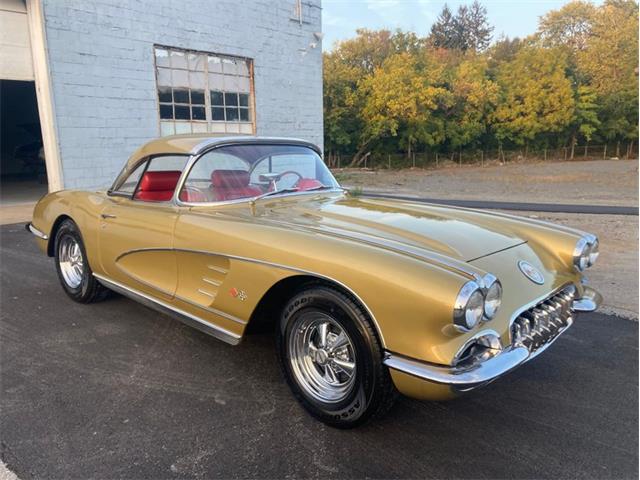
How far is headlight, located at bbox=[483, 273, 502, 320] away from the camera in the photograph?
6.98ft

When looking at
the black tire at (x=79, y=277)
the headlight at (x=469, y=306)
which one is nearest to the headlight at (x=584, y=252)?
the headlight at (x=469, y=306)

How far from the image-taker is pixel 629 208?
34.9ft

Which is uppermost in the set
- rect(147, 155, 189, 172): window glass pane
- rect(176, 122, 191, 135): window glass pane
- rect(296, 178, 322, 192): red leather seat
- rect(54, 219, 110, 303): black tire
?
rect(176, 122, 191, 135): window glass pane

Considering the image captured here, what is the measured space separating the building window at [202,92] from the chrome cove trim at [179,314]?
7.38 m

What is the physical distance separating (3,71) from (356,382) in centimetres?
957

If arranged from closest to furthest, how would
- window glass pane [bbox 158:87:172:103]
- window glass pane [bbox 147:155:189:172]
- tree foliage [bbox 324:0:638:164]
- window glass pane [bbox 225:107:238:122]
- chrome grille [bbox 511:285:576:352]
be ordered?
chrome grille [bbox 511:285:576:352] < window glass pane [bbox 147:155:189:172] < window glass pane [bbox 158:87:172:103] < window glass pane [bbox 225:107:238:122] < tree foliage [bbox 324:0:638:164]

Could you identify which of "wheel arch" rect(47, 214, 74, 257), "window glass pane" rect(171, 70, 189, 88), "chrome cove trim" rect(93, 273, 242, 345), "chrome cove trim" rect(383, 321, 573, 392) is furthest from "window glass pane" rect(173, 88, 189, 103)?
"chrome cove trim" rect(383, 321, 573, 392)

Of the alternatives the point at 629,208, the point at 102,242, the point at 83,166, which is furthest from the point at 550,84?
the point at 102,242

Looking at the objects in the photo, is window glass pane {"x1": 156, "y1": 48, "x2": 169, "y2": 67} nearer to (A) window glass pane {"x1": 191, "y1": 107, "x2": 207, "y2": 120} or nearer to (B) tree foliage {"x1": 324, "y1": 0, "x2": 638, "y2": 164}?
(A) window glass pane {"x1": 191, "y1": 107, "x2": 207, "y2": 120}

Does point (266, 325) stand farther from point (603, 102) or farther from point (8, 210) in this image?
point (603, 102)

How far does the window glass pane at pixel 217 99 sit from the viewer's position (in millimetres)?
11414

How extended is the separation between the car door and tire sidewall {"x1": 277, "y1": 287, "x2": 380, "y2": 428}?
100 centimetres

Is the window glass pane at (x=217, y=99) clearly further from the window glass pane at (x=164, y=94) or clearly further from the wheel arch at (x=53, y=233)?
the wheel arch at (x=53, y=233)

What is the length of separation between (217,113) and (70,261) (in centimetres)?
771
